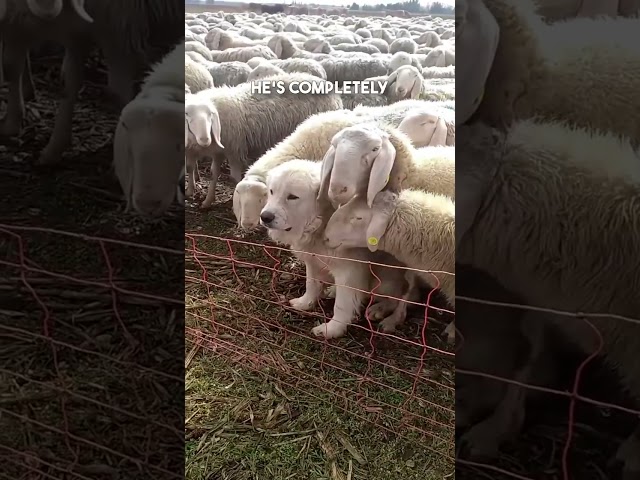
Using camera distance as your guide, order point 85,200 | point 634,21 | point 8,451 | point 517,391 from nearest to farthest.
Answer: point 634,21 → point 517,391 → point 85,200 → point 8,451

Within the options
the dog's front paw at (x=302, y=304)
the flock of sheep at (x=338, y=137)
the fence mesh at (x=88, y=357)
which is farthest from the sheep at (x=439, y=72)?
the fence mesh at (x=88, y=357)

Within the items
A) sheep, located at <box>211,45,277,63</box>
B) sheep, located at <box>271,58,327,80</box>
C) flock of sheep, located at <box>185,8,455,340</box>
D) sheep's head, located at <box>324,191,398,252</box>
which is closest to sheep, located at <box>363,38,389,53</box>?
flock of sheep, located at <box>185,8,455,340</box>

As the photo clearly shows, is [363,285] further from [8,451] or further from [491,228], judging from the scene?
[8,451]

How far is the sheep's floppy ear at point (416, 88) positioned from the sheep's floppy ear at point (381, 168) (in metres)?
0.11

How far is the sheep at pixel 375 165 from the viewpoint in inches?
51.5

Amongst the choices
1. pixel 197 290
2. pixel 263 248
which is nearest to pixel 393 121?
pixel 263 248

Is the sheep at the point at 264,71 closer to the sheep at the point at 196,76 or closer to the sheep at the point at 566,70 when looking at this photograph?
the sheep at the point at 196,76

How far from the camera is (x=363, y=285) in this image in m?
1.41

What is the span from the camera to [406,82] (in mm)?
1331

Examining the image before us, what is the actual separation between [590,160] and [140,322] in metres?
1.07

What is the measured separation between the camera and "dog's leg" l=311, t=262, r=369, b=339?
1408 millimetres

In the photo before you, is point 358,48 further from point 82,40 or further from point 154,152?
point 82,40

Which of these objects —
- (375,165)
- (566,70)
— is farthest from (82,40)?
(566,70)

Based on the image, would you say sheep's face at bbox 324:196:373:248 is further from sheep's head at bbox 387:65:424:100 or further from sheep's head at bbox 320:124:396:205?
sheep's head at bbox 387:65:424:100
